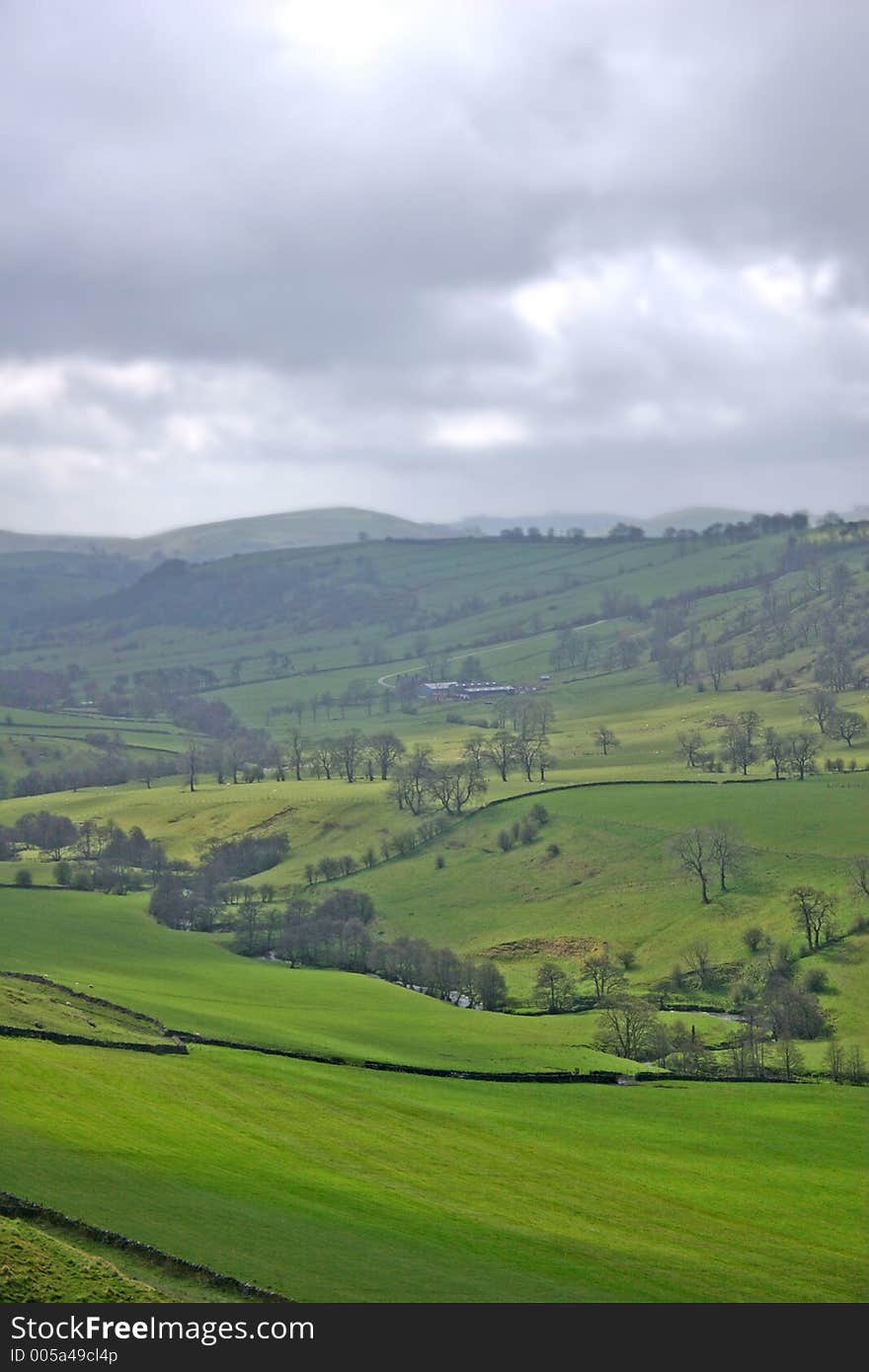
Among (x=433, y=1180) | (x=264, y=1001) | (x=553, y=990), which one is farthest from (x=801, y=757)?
(x=433, y=1180)

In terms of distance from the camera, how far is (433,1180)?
5950cm

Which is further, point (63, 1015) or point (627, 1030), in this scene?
point (627, 1030)

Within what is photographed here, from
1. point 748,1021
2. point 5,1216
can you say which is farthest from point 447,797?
point 5,1216

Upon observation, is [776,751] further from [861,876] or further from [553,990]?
[553,990]

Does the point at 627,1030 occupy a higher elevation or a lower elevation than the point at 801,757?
lower

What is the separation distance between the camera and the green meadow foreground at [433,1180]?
48781 millimetres

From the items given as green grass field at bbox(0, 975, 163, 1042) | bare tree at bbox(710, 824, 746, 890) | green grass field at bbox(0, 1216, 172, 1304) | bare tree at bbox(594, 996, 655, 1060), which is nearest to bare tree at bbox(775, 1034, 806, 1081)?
bare tree at bbox(594, 996, 655, 1060)

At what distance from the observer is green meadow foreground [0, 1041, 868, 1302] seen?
48.8m

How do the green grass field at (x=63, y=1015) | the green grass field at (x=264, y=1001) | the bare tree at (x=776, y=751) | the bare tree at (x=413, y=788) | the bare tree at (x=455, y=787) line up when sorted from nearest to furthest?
the green grass field at (x=63, y=1015), the green grass field at (x=264, y=1001), the bare tree at (x=776, y=751), the bare tree at (x=455, y=787), the bare tree at (x=413, y=788)

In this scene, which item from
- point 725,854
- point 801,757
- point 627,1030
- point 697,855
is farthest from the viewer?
point 801,757

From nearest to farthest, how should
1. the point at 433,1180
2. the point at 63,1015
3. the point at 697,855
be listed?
the point at 433,1180
the point at 63,1015
the point at 697,855

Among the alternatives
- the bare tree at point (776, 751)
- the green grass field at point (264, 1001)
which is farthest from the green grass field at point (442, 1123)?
the bare tree at point (776, 751)

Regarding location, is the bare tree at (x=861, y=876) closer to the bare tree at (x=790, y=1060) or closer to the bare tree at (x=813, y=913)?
the bare tree at (x=813, y=913)

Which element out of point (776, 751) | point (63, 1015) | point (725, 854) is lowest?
point (63, 1015)
